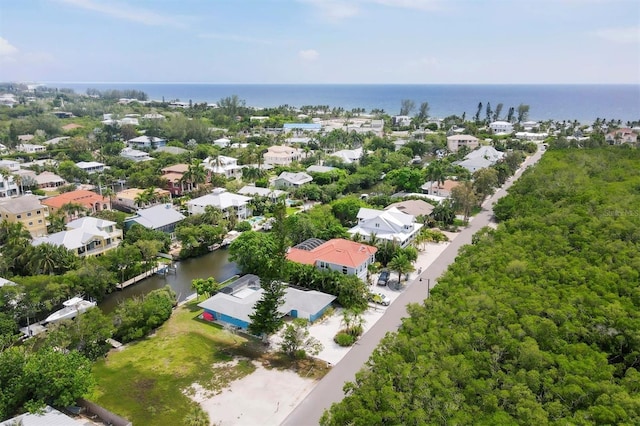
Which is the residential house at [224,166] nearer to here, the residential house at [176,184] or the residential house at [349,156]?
the residential house at [176,184]

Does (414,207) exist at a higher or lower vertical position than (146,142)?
higher

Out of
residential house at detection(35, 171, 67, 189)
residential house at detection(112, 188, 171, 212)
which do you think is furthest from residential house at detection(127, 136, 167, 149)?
residential house at detection(112, 188, 171, 212)

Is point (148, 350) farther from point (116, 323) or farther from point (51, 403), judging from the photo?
point (51, 403)

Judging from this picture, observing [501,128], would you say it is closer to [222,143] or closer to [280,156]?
[280,156]

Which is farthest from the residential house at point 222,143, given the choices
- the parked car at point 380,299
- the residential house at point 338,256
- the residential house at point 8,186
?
the parked car at point 380,299

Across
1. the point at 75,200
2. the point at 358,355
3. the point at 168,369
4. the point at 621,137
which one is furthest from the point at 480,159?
the point at 168,369
